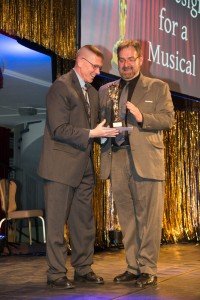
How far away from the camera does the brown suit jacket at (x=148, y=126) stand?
3.13 meters

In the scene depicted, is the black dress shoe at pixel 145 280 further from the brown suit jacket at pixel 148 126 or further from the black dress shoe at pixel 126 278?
the brown suit jacket at pixel 148 126

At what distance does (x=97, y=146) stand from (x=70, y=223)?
2.16 m

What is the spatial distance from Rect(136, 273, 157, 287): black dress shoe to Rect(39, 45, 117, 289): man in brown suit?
0.75 ft

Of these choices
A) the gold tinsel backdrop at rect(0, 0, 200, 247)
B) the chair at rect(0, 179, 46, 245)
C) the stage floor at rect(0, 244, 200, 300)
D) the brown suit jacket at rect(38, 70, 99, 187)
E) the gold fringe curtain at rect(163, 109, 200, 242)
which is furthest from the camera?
the gold fringe curtain at rect(163, 109, 200, 242)

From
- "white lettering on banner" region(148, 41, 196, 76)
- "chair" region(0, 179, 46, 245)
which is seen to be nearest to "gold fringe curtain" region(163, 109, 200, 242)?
"white lettering on banner" region(148, 41, 196, 76)

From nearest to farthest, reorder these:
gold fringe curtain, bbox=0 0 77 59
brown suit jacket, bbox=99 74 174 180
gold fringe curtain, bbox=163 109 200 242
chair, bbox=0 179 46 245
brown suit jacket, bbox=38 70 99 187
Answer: brown suit jacket, bbox=38 70 99 187
brown suit jacket, bbox=99 74 174 180
gold fringe curtain, bbox=0 0 77 59
chair, bbox=0 179 46 245
gold fringe curtain, bbox=163 109 200 242

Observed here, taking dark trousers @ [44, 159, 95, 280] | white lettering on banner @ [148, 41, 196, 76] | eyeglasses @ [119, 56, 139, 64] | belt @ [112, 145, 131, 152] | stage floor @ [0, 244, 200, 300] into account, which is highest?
white lettering on banner @ [148, 41, 196, 76]

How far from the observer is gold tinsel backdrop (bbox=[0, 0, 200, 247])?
423cm

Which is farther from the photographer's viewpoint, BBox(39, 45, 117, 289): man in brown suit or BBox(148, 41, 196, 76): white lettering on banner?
BBox(148, 41, 196, 76): white lettering on banner

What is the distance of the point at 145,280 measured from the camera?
3074 mm

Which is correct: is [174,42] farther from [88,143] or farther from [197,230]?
[88,143]

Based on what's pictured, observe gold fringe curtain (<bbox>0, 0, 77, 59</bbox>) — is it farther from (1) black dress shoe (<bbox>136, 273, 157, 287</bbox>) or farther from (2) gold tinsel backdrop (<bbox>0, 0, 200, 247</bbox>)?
(1) black dress shoe (<bbox>136, 273, 157, 287</bbox>)

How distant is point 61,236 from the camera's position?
303cm

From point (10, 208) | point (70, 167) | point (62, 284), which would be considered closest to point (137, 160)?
point (70, 167)
